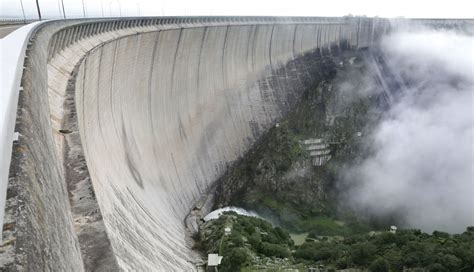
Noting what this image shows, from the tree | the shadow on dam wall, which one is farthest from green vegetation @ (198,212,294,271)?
the tree

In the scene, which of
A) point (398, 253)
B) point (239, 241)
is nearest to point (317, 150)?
point (398, 253)

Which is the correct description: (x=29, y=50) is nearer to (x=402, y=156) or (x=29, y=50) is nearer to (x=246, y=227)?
(x=246, y=227)

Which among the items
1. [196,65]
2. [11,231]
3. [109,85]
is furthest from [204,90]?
[11,231]

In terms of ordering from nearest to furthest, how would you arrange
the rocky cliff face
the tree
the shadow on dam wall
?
the shadow on dam wall → the tree → the rocky cliff face

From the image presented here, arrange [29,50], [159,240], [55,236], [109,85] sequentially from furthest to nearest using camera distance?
1. [109,85]
2. [159,240]
3. [29,50]
4. [55,236]

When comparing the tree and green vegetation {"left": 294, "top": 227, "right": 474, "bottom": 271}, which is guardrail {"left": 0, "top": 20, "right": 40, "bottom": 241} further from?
green vegetation {"left": 294, "top": 227, "right": 474, "bottom": 271}

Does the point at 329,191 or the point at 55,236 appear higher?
the point at 329,191
